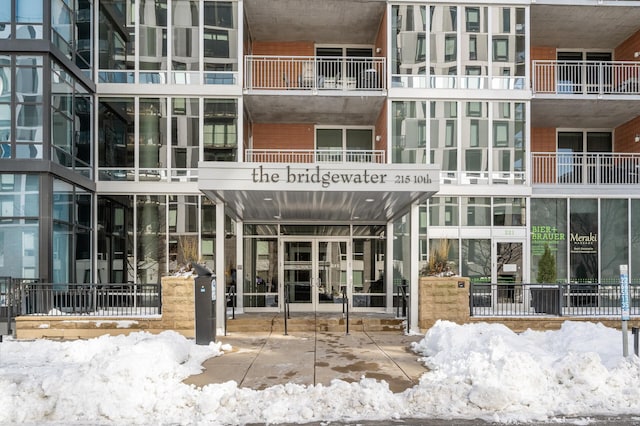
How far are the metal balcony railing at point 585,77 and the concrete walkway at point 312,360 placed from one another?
1252 cm

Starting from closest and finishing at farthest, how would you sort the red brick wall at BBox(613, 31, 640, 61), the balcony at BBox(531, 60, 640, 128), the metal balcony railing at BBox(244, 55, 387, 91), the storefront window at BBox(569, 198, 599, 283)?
the storefront window at BBox(569, 198, 599, 283)
the balcony at BBox(531, 60, 640, 128)
the metal balcony railing at BBox(244, 55, 387, 91)
the red brick wall at BBox(613, 31, 640, 61)

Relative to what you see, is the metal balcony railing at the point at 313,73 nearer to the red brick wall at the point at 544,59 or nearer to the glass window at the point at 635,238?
the red brick wall at the point at 544,59

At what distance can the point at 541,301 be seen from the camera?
14211mm

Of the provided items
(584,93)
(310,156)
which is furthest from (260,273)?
(584,93)

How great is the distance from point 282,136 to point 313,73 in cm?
270

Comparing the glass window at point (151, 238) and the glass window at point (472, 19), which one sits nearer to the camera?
the glass window at point (151, 238)

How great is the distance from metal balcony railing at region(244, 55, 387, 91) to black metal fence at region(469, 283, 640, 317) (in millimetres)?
8054

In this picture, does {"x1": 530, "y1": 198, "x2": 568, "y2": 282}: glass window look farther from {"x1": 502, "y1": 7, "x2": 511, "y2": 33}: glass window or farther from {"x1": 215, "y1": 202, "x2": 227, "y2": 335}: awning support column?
{"x1": 215, "y1": 202, "x2": 227, "y2": 335}: awning support column

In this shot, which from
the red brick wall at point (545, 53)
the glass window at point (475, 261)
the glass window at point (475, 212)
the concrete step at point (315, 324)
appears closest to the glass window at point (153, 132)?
the concrete step at point (315, 324)

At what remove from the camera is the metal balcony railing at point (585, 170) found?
19.0m

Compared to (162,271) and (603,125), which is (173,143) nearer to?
(162,271)

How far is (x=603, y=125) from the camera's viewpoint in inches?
811

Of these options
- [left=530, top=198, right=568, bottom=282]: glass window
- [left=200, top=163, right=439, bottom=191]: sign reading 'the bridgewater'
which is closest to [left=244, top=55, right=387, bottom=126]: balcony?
[left=200, top=163, right=439, bottom=191]: sign reading 'the bridgewater'

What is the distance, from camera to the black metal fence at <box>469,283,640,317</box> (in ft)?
44.8
